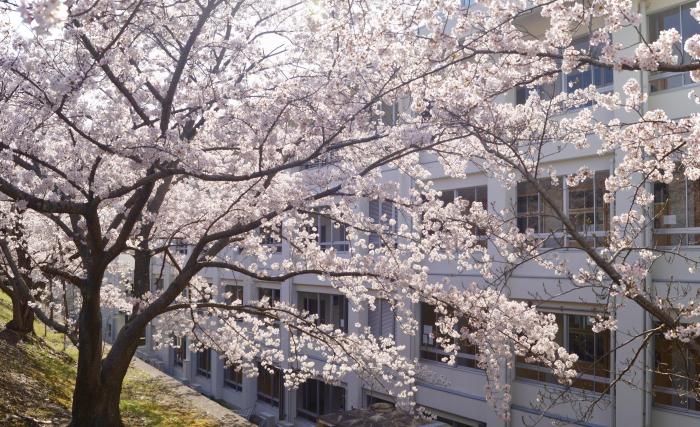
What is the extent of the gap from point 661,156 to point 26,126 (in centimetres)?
697

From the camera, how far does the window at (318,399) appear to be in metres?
19.8

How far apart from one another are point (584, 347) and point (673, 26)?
6.58 meters

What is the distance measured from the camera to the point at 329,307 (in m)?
20.7

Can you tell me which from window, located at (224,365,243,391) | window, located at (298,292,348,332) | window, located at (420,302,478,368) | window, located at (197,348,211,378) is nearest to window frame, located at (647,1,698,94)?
window, located at (420,302,478,368)

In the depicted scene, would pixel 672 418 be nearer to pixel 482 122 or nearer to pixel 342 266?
pixel 342 266

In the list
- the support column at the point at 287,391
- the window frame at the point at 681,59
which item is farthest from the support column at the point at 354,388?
the window frame at the point at 681,59

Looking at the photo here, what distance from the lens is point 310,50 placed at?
759 centimetres

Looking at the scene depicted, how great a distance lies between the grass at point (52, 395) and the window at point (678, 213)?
903 centimetres

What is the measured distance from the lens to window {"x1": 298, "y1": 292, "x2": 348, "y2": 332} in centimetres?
1998

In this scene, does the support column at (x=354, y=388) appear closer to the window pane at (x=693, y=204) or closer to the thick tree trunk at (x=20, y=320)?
the thick tree trunk at (x=20, y=320)

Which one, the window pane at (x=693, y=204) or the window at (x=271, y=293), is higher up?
the window pane at (x=693, y=204)

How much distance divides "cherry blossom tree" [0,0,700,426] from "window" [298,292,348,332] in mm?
10193

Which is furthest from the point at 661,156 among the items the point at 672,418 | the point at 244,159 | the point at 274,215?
the point at 672,418

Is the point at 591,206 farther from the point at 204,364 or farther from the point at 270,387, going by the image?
the point at 204,364
